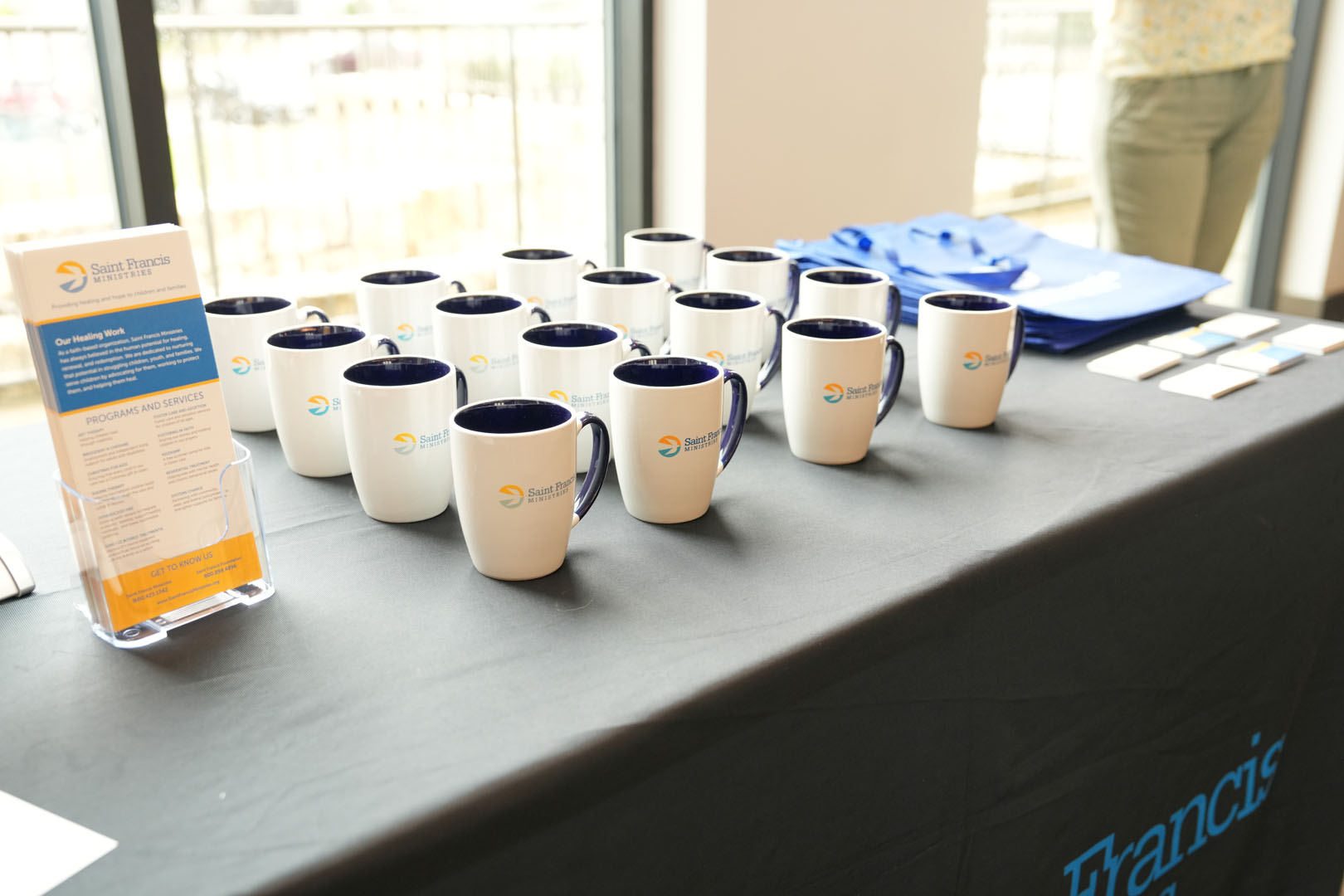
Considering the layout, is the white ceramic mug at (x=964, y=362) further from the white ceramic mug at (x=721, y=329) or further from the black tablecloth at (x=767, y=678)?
the white ceramic mug at (x=721, y=329)

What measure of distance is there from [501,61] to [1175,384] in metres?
2.76

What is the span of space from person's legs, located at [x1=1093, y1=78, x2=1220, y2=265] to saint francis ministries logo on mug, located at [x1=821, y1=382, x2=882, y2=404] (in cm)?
171

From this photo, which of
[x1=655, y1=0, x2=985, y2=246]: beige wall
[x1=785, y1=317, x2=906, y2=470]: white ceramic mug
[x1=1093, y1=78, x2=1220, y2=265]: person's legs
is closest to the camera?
[x1=785, y1=317, x2=906, y2=470]: white ceramic mug

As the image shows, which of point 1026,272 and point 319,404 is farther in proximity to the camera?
point 1026,272

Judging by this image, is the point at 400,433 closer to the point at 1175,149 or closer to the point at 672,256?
the point at 672,256

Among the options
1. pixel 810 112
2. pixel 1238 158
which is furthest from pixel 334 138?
pixel 1238 158

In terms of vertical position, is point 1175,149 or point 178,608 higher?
point 1175,149

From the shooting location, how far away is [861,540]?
30.6 inches

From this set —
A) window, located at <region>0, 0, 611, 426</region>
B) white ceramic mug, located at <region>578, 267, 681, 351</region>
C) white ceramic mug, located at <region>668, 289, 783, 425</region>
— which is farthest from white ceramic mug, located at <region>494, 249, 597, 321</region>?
window, located at <region>0, 0, 611, 426</region>

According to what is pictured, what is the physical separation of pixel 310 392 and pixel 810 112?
145cm

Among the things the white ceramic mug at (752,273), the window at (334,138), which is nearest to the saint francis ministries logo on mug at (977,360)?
the white ceramic mug at (752,273)

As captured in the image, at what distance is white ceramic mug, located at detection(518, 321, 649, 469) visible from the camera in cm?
85

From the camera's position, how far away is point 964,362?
3.23 ft

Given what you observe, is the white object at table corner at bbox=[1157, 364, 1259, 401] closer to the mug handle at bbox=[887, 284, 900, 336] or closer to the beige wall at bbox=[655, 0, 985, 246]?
the mug handle at bbox=[887, 284, 900, 336]
